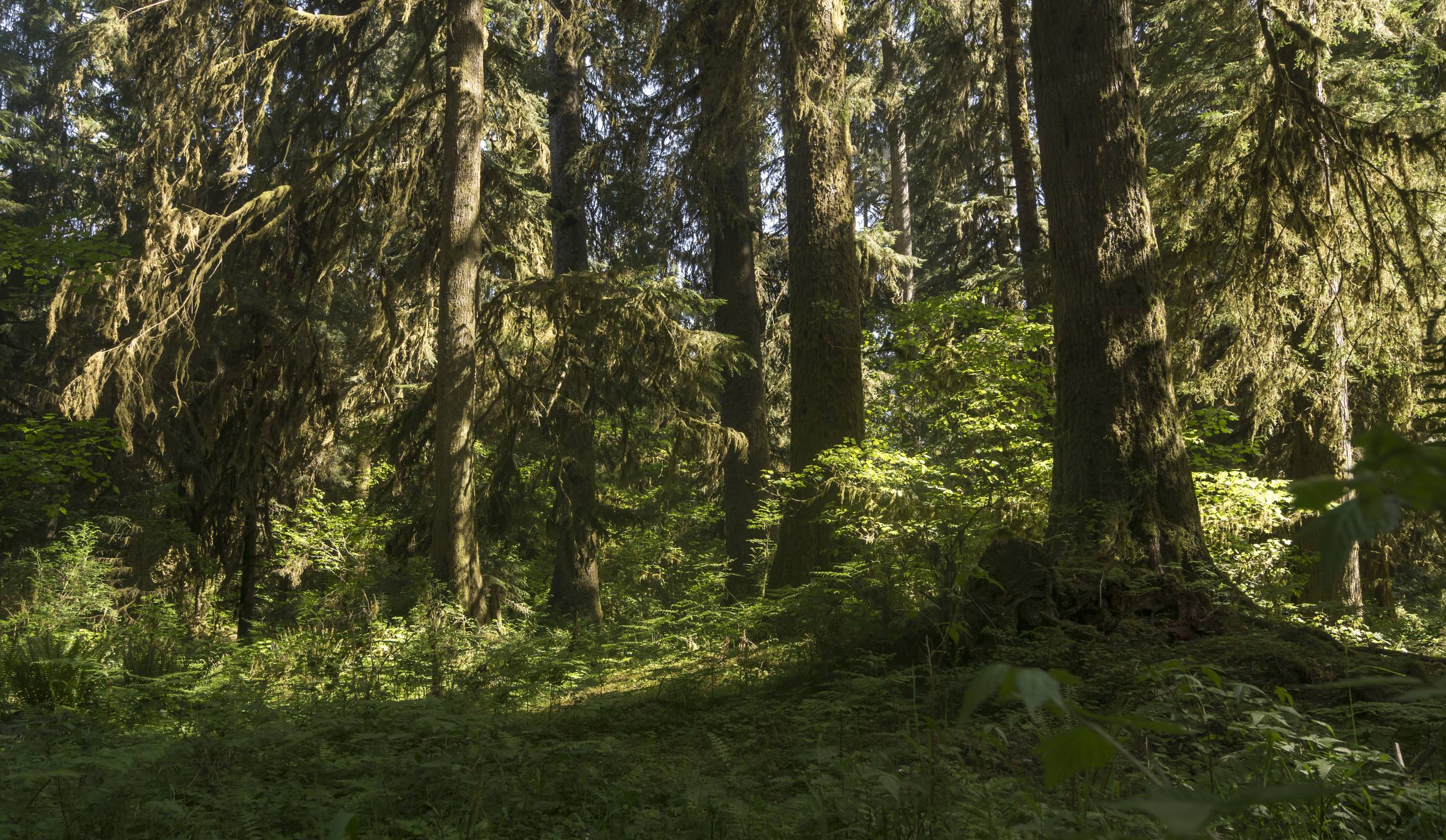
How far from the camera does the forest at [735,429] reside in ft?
10.4

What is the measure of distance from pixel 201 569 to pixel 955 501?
9021 millimetres

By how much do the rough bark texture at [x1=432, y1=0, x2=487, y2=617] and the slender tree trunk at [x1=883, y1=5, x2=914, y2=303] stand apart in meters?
8.51

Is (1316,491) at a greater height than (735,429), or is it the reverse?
(735,429)

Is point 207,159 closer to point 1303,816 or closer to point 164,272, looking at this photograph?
point 164,272

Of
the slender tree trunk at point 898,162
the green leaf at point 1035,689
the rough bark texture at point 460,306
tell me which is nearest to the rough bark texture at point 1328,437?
the slender tree trunk at point 898,162

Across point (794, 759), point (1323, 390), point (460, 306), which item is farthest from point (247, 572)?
point (1323, 390)

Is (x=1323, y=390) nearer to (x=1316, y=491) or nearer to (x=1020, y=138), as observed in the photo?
(x=1020, y=138)

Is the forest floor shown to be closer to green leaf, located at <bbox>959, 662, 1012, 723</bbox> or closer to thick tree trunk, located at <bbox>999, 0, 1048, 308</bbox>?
green leaf, located at <bbox>959, 662, 1012, 723</bbox>

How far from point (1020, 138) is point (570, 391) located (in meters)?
7.33

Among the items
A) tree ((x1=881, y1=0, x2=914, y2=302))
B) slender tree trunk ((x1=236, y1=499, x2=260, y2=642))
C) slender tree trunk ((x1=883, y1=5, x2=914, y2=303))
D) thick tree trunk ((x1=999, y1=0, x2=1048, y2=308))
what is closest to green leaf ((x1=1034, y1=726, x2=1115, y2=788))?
slender tree trunk ((x1=236, y1=499, x2=260, y2=642))

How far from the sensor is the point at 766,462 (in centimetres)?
1391

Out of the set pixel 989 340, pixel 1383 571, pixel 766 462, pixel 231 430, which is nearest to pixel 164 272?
pixel 231 430

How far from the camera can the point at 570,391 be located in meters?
11.3

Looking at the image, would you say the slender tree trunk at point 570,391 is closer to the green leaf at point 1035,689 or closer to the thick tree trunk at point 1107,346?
the thick tree trunk at point 1107,346
